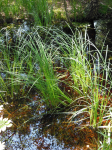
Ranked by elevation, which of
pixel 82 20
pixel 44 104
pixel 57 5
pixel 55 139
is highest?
pixel 57 5

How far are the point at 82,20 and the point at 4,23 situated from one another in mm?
2053

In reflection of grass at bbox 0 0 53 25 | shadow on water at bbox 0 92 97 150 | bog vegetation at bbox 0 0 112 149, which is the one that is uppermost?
reflection of grass at bbox 0 0 53 25

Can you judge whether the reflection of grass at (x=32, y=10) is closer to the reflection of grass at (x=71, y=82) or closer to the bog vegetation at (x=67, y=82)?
the bog vegetation at (x=67, y=82)

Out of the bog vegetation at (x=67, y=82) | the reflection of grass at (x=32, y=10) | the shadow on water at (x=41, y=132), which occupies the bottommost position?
the shadow on water at (x=41, y=132)

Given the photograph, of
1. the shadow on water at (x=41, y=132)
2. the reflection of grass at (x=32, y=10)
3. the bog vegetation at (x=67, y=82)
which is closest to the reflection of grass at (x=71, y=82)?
the bog vegetation at (x=67, y=82)

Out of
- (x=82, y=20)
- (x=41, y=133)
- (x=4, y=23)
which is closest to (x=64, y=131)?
(x=41, y=133)

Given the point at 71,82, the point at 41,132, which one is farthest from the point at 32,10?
the point at 41,132

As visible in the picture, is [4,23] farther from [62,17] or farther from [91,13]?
[91,13]

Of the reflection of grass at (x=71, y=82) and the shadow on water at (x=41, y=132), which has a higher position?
the reflection of grass at (x=71, y=82)

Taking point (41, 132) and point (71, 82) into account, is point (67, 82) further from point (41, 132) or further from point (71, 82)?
point (41, 132)

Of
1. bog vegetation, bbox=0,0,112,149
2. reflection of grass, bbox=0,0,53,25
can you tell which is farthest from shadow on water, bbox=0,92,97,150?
reflection of grass, bbox=0,0,53,25

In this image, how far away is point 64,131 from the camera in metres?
1.73

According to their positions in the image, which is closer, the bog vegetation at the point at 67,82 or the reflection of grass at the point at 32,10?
the bog vegetation at the point at 67,82

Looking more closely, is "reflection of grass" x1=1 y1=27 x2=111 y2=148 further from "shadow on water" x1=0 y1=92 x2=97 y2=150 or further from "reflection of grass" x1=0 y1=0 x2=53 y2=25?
"reflection of grass" x1=0 y1=0 x2=53 y2=25
